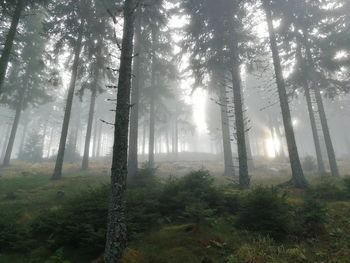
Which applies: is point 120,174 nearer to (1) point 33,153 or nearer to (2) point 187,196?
(2) point 187,196

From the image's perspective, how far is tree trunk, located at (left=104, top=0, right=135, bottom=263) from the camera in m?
6.57

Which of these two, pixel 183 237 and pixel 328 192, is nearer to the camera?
pixel 183 237

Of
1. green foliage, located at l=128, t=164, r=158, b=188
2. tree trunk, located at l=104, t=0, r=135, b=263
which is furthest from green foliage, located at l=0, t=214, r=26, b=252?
green foliage, located at l=128, t=164, r=158, b=188

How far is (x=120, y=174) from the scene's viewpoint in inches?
280

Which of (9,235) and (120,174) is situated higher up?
(120,174)

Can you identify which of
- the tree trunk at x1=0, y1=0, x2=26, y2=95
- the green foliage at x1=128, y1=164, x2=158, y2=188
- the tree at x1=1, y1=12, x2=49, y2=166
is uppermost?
the tree at x1=1, y1=12, x2=49, y2=166

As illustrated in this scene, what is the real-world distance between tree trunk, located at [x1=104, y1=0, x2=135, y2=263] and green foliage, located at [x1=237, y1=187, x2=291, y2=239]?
3658mm

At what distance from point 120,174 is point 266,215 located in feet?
14.2

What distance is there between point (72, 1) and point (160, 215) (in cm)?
1613

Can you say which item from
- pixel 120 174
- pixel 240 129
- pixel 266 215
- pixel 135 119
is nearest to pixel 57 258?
pixel 120 174

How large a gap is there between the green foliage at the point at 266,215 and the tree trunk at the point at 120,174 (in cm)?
366

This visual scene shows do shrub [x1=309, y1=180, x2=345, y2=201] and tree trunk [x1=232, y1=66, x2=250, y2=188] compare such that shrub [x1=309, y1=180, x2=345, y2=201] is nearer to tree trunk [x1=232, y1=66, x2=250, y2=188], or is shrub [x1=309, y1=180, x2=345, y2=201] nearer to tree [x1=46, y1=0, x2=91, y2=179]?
tree trunk [x1=232, y1=66, x2=250, y2=188]

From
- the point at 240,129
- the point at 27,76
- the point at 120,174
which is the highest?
the point at 27,76

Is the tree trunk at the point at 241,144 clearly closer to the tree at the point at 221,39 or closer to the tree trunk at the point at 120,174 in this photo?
the tree at the point at 221,39
